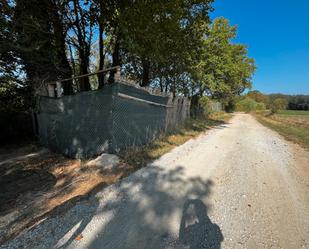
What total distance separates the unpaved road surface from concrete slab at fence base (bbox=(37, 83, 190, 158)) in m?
1.34

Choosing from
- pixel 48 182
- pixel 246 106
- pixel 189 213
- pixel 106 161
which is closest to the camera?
pixel 189 213

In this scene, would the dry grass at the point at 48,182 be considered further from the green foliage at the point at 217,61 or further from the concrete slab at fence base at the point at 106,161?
the green foliage at the point at 217,61

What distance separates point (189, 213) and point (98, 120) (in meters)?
3.16

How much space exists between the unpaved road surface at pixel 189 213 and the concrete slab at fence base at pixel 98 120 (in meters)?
1.34

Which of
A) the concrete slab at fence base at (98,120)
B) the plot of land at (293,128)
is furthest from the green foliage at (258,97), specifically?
the concrete slab at fence base at (98,120)

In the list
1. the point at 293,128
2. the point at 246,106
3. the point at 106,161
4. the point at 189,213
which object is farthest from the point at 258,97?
the point at 189,213

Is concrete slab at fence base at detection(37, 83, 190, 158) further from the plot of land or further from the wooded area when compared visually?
the plot of land

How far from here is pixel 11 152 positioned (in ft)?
22.3

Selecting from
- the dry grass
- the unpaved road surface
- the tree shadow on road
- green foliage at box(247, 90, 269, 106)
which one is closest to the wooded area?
the dry grass

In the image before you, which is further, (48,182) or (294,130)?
(294,130)

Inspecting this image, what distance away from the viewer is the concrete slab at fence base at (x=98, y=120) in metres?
4.67

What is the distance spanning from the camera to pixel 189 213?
2637 millimetres

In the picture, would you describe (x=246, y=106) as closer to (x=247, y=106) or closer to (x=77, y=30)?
(x=247, y=106)

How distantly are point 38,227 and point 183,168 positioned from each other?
298 cm
